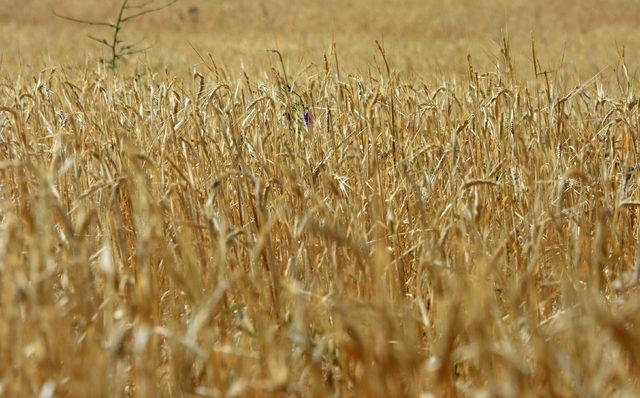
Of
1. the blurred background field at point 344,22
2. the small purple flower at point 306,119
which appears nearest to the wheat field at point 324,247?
the small purple flower at point 306,119

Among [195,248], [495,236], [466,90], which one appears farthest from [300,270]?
[466,90]

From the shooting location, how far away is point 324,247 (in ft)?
5.45

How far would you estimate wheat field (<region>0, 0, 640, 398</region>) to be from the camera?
1.01 metres

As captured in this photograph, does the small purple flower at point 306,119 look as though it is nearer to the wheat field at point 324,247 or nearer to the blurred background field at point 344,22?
the wheat field at point 324,247

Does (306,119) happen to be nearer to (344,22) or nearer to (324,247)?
(324,247)

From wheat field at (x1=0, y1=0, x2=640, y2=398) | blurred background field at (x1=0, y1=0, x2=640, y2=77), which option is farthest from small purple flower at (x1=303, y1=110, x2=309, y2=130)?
blurred background field at (x1=0, y1=0, x2=640, y2=77)

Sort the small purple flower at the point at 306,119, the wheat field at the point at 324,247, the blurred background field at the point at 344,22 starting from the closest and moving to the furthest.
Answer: the wheat field at the point at 324,247, the small purple flower at the point at 306,119, the blurred background field at the point at 344,22

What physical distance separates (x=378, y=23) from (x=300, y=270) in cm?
1839

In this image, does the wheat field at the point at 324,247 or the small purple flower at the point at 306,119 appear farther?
the small purple flower at the point at 306,119

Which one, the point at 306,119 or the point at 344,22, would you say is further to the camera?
the point at 344,22

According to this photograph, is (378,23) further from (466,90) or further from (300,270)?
(300,270)

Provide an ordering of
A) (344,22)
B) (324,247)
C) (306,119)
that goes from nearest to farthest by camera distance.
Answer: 1. (324,247)
2. (306,119)
3. (344,22)

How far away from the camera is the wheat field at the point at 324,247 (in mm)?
1011

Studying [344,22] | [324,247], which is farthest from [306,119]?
[344,22]
